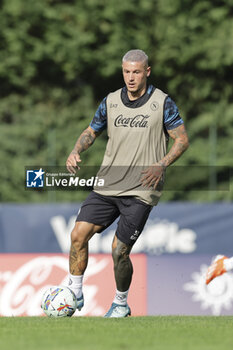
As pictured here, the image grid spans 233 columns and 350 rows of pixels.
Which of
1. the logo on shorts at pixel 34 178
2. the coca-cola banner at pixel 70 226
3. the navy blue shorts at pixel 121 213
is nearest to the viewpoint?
A: the navy blue shorts at pixel 121 213

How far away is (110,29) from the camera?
76.3 feet

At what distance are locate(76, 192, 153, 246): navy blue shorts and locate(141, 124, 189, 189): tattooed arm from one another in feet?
0.95

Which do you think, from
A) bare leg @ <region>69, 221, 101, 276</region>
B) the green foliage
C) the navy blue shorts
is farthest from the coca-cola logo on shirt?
the green foliage

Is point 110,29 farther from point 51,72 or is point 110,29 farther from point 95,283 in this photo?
point 95,283

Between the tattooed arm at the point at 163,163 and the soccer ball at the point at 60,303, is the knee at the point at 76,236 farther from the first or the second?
the tattooed arm at the point at 163,163

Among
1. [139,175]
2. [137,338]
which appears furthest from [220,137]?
[137,338]

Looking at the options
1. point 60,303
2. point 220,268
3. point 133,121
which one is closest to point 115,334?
point 220,268

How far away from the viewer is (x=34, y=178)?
9.78 m

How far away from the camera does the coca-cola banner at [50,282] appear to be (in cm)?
1162

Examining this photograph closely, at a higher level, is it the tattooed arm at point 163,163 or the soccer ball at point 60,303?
the tattooed arm at point 163,163

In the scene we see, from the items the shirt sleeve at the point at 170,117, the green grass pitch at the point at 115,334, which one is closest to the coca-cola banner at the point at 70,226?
the shirt sleeve at the point at 170,117

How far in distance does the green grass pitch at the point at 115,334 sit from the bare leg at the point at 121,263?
0.56m

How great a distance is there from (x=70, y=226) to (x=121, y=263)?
9.18 m

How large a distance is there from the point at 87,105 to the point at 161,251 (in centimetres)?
725
